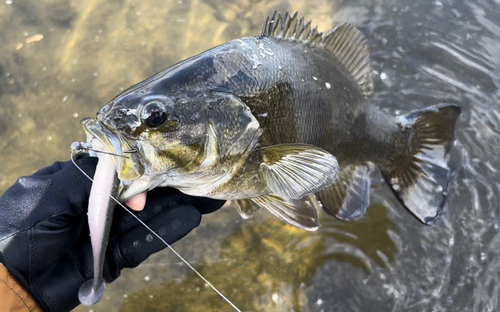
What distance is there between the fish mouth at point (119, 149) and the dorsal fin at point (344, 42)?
3.22 ft

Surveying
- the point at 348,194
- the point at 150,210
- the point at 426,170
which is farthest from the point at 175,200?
the point at 426,170

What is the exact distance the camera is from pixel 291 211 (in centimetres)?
210

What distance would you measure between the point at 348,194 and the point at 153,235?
1239 millimetres

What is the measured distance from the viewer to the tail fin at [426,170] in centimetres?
259

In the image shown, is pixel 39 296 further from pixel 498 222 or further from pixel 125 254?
pixel 498 222

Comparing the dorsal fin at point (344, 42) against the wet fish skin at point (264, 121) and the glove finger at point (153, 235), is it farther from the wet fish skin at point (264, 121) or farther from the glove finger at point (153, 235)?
the glove finger at point (153, 235)

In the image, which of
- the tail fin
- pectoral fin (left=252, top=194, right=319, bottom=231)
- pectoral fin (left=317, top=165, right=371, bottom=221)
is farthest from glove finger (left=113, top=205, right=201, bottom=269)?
the tail fin

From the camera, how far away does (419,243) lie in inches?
119

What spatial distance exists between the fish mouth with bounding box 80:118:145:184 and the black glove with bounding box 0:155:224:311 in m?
0.68

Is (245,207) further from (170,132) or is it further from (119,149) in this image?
(119,149)

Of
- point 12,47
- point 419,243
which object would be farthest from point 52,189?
point 419,243

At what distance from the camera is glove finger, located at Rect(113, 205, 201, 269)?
7.06 feet

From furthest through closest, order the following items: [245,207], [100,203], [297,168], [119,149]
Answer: [245,207], [297,168], [100,203], [119,149]

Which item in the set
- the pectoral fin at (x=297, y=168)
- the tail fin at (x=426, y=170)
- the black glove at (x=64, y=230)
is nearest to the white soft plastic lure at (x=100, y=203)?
the black glove at (x=64, y=230)
